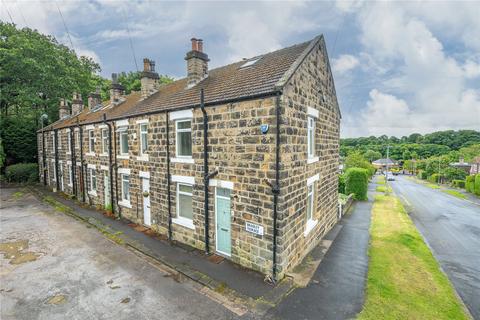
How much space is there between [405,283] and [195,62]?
1157cm

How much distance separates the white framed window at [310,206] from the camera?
8.57 m

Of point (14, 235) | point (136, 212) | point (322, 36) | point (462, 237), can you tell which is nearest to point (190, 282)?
point (136, 212)

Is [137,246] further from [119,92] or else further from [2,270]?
[119,92]

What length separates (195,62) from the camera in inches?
432

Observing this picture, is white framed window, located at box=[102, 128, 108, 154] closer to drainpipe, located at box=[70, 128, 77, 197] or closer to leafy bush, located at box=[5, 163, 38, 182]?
drainpipe, located at box=[70, 128, 77, 197]

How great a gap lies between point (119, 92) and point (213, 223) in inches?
533

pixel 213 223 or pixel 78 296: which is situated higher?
pixel 213 223

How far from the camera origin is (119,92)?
55.1ft

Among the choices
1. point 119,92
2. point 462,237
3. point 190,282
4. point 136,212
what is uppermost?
point 119,92

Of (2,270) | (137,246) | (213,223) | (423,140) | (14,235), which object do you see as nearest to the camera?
(2,270)

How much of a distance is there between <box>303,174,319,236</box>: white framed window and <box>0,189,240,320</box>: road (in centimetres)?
428

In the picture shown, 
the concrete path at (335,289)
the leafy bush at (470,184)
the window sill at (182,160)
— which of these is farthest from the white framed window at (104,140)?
the leafy bush at (470,184)

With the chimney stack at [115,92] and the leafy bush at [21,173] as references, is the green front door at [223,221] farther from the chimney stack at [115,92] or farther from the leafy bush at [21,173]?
the leafy bush at [21,173]

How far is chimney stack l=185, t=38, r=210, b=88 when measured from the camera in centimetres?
1092
